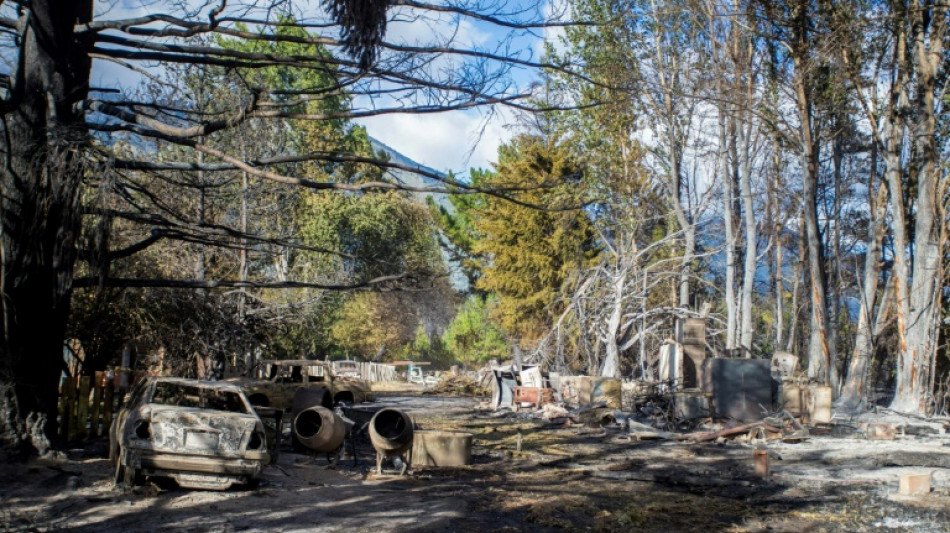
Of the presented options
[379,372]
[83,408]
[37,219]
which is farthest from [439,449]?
[379,372]

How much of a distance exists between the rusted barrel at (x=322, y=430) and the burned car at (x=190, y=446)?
10.3ft

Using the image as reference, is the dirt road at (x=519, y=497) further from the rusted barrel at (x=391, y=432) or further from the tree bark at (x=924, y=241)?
the tree bark at (x=924, y=241)

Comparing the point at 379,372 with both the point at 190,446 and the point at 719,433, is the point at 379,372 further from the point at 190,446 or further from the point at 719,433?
the point at 190,446

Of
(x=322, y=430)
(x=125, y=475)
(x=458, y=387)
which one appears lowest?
(x=458, y=387)

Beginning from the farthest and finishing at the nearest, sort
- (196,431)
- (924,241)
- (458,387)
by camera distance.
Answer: (458,387), (924,241), (196,431)

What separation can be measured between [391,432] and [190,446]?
344cm

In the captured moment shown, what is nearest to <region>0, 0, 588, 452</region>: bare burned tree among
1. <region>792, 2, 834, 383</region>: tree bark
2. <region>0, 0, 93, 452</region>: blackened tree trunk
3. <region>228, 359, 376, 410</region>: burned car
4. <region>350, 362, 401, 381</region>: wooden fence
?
<region>0, 0, 93, 452</region>: blackened tree trunk

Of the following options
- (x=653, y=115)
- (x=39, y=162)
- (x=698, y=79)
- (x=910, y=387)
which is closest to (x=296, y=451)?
(x=39, y=162)

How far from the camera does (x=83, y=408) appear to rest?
14047mm

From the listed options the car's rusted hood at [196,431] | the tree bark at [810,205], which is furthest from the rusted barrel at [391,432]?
the tree bark at [810,205]

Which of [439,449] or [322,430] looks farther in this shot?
[439,449]

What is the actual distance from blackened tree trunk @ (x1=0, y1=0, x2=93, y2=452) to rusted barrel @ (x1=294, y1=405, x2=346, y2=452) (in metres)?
3.59

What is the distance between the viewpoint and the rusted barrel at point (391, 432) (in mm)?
12055

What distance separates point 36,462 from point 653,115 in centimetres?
3302
